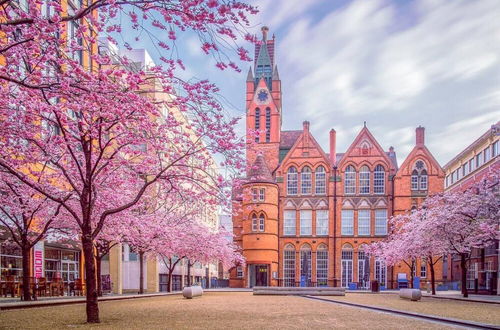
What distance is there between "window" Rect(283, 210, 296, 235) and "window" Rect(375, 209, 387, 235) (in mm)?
9813

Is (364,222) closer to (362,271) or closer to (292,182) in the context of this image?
(362,271)

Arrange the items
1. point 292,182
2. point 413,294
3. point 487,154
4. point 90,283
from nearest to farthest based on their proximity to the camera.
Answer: point 90,283 → point 413,294 → point 487,154 → point 292,182

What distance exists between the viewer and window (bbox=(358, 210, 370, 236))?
62969 mm

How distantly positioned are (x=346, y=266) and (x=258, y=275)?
10.4 meters

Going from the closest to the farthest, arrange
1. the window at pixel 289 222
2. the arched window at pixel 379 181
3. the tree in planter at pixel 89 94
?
the tree in planter at pixel 89 94
the arched window at pixel 379 181
the window at pixel 289 222

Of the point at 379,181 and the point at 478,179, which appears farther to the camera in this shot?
the point at 379,181

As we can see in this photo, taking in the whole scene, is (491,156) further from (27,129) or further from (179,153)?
(27,129)

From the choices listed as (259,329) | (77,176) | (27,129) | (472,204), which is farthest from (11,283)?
(472,204)

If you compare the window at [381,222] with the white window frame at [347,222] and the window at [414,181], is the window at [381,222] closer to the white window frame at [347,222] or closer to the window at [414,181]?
the white window frame at [347,222]

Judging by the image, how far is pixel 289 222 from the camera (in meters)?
64.1

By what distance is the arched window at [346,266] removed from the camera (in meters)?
62.2

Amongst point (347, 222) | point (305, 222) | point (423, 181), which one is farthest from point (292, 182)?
point (423, 181)

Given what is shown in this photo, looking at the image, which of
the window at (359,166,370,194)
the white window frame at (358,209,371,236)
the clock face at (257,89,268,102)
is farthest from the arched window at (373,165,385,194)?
the clock face at (257,89,268,102)

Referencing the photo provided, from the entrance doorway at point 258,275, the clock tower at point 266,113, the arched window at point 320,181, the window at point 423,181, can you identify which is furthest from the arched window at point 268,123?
the window at point 423,181
